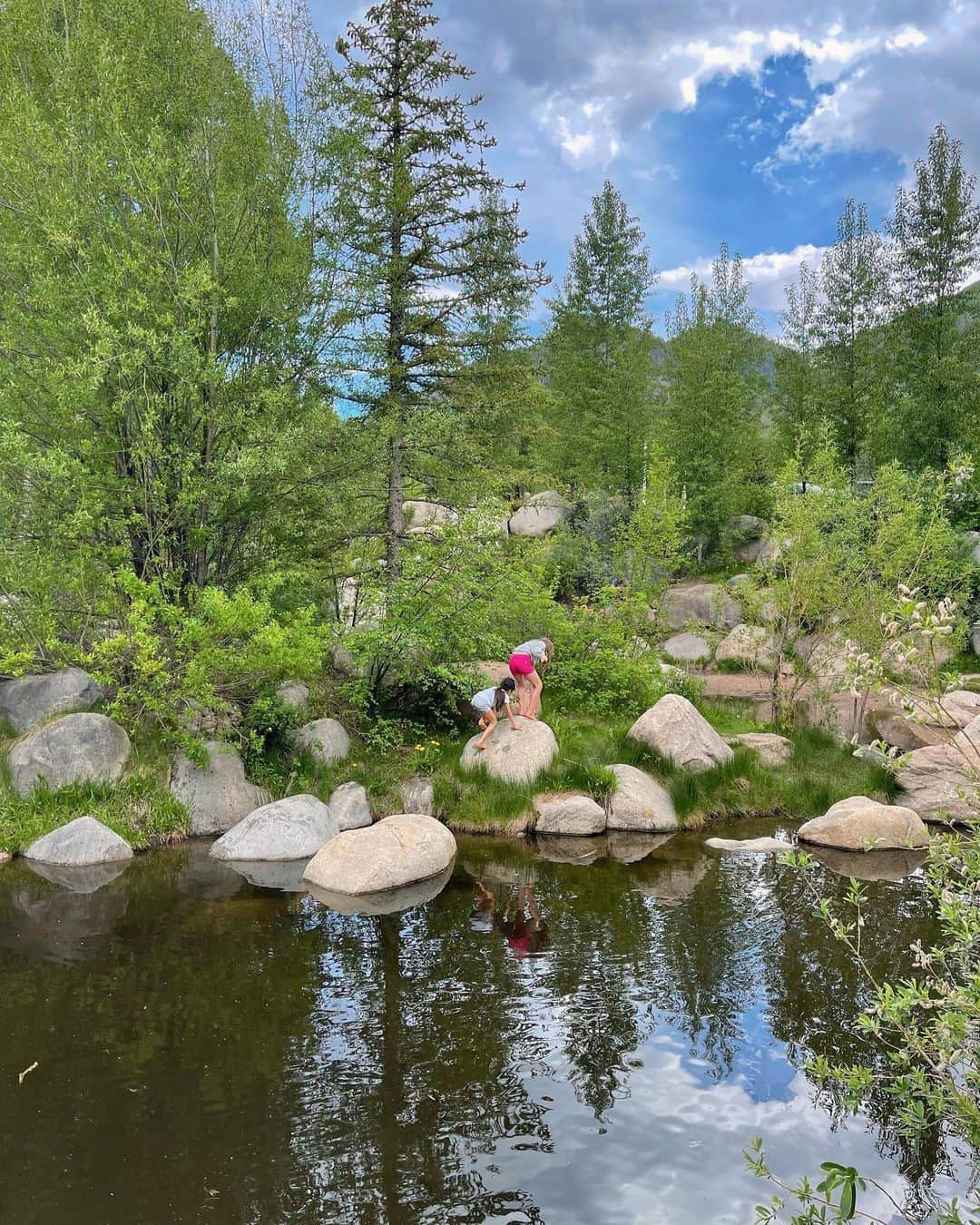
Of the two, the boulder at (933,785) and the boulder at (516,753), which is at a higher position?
the boulder at (516,753)

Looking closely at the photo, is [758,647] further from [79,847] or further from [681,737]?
[79,847]

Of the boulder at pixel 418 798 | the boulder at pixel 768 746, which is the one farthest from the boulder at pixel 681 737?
the boulder at pixel 418 798

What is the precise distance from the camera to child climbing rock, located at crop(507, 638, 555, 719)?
1327 centimetres

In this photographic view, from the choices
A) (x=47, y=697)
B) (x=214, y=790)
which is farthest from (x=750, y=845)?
(x=47, y=697)

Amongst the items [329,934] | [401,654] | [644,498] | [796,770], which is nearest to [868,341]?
[644,498]

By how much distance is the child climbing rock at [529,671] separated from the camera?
1327 centimetres

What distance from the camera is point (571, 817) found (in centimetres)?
1227

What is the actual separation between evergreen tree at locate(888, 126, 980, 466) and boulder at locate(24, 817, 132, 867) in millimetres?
23954

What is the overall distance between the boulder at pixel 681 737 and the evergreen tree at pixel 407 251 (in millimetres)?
5117

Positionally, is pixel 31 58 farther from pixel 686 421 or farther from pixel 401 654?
pixel 686 421

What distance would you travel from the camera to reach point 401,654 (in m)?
13.3

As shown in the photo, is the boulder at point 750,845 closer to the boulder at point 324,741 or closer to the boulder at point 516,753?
the boulder at point 516,753

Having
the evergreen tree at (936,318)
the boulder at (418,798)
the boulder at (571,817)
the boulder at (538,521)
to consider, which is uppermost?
the evergreen tree at (936,318)

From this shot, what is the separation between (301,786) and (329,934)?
396 cm
